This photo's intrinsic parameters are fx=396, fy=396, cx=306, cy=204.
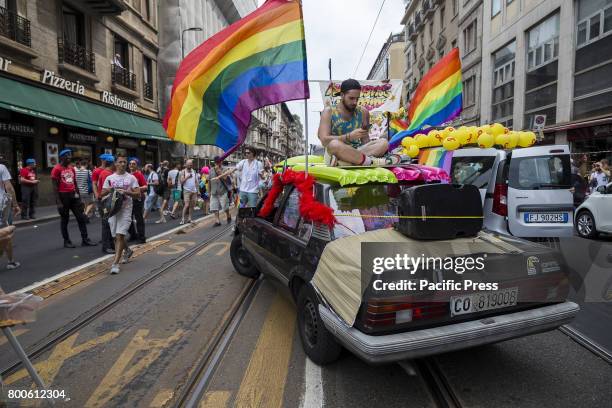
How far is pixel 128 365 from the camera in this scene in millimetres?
3199

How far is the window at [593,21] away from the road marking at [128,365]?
1658cm

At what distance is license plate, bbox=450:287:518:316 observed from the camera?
104 inches

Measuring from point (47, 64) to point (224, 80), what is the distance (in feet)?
46.5

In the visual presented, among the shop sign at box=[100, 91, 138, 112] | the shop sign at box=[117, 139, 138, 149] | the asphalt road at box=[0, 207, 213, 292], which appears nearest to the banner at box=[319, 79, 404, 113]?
the asphalt road at box=[0, 207, 213, 292]

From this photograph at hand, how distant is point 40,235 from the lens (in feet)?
31.3

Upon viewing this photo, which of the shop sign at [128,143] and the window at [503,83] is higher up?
the window at [503,83]

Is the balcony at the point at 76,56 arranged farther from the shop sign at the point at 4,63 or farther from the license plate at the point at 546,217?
the license plate at the point at 546,217

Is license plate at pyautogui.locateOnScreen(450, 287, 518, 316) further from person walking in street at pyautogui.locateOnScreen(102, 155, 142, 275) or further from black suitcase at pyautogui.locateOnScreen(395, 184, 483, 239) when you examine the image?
person walking in street at pyautogui.locateOnScreen(102, 155, 142, 275)

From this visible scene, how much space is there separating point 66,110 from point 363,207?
49.8 ft

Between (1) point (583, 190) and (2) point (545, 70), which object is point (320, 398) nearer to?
(1) point (583, 190)

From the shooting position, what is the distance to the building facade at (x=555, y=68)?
1384 cm

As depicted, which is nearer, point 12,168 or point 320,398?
point 320,398

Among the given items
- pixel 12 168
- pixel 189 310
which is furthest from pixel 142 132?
pixel 189 310

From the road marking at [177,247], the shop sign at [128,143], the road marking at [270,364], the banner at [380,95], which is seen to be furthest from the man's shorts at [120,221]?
the shop sign at [128,143]
